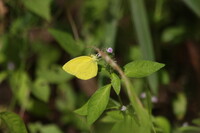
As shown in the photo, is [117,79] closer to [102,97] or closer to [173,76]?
[102,97]

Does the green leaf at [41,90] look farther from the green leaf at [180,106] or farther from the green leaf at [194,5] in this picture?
the green leaf at [194,5]

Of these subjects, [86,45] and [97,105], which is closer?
[97,105]

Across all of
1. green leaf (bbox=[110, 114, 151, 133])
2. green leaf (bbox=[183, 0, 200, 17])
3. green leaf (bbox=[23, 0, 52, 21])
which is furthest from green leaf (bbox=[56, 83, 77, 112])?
green leaf (bbox=[110, 114, 151, 133])

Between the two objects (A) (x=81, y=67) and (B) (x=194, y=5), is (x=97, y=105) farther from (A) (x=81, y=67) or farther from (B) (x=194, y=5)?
(B) (x=194, y=5)

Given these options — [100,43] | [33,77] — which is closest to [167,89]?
[100,43]

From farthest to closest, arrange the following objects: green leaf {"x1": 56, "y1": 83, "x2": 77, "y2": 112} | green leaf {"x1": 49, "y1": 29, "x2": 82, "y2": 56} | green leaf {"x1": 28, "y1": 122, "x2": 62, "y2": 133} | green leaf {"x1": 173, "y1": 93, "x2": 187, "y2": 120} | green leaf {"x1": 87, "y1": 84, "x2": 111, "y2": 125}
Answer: green leaf {"x1": 56, "y1": 83, "x2": 77, "y2": 112}, green leaf {"x1": 173, "y1": 93, "x2": 187, "y2": 120}, green leaf {"x1": 28, "y1": 122, "x2": 62, "y2": 133}, green leaf {"x1": 49, "y1": 29, "x2": 82, "y2": 56}, green leaf {"x1": 87, "y1": 84, "x2": 111, "y2": 125}

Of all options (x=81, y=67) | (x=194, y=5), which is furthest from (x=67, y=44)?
(x=194, y=5)

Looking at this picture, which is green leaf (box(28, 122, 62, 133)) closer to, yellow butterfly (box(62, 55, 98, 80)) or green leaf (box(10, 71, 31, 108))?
green leaf (box(10, 71, 31, 108))
